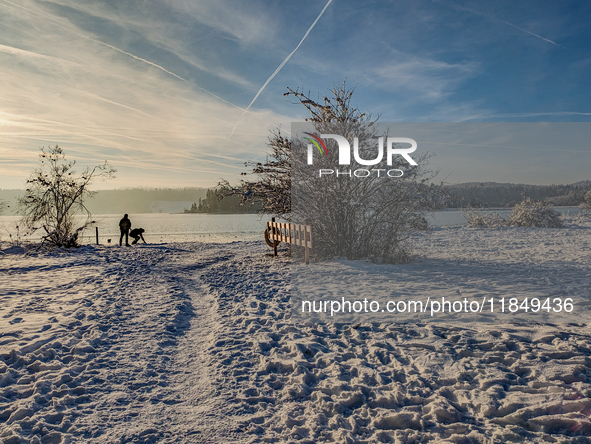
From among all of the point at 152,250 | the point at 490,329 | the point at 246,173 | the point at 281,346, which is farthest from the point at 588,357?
the point at 152,250

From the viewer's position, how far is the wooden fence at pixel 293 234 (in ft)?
34.0

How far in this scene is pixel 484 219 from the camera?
2545 cm

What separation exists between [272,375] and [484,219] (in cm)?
2579

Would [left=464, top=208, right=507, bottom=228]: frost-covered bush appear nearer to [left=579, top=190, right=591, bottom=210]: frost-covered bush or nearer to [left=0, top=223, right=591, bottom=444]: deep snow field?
[left=579, top=190, right=591, bottom=210]: frost-covered bush

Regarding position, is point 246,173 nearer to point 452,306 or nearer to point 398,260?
point 398,260

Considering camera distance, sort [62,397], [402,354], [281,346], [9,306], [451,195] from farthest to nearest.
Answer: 1. [451,195]
2. [9,306]
3. [281,346]
4. [402,354]
5. [62,397]

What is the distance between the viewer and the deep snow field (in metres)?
3.03

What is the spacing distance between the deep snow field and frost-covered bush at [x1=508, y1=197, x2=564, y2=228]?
1902 centimetres

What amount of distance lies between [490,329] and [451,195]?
5985 millimetres

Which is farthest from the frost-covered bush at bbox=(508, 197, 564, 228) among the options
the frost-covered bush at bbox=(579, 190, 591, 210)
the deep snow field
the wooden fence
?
the wooden fence

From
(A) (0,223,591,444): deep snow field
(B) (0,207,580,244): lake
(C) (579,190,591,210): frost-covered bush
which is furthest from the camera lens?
(C) (579,190,591,210): frost-covered bush

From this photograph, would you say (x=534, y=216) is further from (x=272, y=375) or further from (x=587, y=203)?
(x=272, y=375)

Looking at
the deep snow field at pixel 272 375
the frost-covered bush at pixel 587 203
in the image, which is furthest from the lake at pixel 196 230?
the deep snow field at pixel 272 375

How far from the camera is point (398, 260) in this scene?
10.7 meters
